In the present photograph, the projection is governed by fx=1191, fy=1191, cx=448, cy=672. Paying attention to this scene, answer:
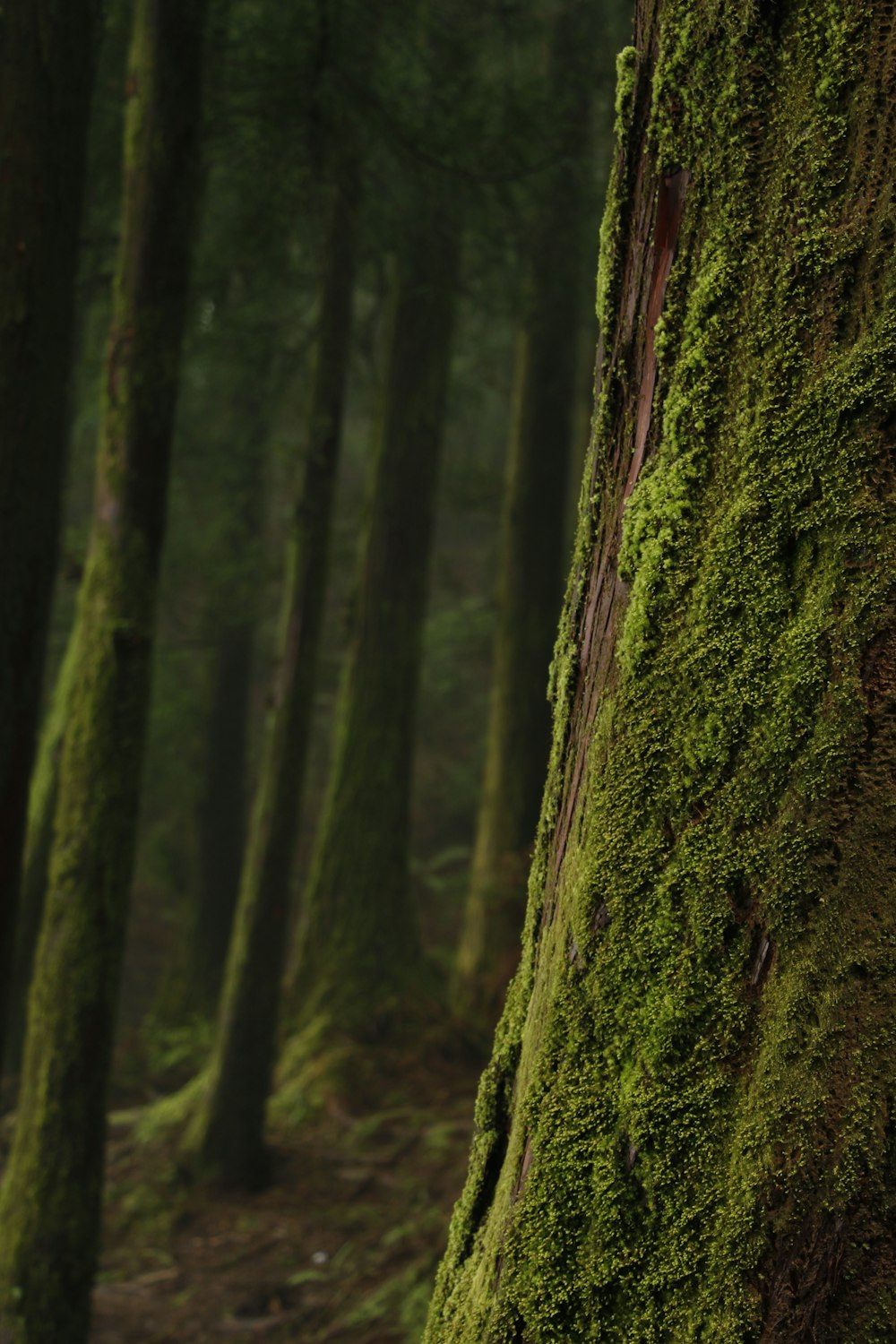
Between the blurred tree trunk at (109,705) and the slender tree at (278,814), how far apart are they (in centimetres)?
270

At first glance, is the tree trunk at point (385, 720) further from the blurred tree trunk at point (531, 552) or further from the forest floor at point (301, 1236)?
the forest floor at point (301, 1236)

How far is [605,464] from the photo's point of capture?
1711 mm

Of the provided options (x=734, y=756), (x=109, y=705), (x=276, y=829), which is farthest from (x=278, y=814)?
(x=734, y=756)

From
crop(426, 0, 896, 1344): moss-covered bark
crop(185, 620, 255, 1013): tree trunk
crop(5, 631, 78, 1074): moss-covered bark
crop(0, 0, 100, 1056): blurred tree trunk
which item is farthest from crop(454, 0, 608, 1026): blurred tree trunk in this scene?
crop(426, 0, 896, 1344): moss-covered bark

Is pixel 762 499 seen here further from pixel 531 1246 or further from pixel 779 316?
→ pixel 531 1246

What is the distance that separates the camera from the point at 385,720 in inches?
436

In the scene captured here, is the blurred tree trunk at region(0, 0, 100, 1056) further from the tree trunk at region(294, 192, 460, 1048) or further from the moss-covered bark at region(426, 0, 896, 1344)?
the tree trunk at region(294, 192, 460, 1048)

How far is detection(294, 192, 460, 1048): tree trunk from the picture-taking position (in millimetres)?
10469

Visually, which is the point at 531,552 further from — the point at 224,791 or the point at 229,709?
the point at 224,791

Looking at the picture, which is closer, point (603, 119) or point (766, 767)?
point (766, 767)

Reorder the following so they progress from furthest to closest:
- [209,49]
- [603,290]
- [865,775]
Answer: [209,49]
[603,290]
[865,775]

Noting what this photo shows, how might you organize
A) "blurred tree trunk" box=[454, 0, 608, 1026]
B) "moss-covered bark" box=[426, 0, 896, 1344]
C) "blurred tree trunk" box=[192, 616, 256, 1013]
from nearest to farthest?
"moss-covered bark" box=[426, 0, 896, 1344] → "blurred tree trunk" box=[454, 0, 608, 1026] → "blurred tree trunk" box=[192, 616, 256, 1013]

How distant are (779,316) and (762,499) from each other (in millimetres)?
222

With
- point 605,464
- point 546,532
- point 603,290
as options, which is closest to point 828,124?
point 603,290
